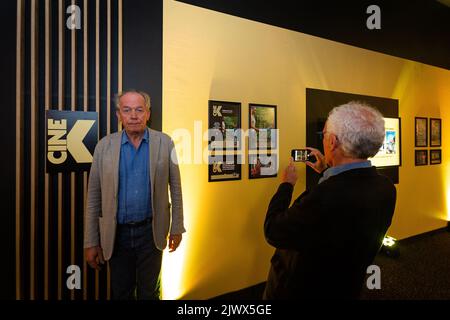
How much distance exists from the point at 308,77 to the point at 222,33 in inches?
44.6

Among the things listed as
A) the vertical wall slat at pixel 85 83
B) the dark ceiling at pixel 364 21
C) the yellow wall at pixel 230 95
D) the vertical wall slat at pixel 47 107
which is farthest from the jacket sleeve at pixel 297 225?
the dark ceiling at pixel 364 21

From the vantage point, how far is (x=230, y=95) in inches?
101

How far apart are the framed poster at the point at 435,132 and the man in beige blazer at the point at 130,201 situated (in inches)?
171

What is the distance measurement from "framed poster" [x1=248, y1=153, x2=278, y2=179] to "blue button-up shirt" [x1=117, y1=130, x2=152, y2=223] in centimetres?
119

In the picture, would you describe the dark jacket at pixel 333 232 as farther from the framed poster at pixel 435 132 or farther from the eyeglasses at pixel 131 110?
the framed poster at pixel 435 132

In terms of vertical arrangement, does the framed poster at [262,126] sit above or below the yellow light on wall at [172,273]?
above

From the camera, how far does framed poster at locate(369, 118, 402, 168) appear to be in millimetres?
3582

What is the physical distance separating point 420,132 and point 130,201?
14.2ft

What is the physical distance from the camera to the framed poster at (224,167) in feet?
8.18

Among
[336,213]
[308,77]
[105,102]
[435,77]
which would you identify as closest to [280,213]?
[336,213]

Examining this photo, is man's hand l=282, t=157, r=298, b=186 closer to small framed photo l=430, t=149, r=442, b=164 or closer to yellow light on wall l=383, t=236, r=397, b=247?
yellow light on wall l=383, t=236, r=397, b=247

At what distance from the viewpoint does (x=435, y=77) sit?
14.2 ft

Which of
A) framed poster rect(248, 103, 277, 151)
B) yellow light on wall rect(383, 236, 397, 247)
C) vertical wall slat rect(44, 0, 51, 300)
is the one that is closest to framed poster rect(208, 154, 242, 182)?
framed poster rect(248, 103, 277, 151)

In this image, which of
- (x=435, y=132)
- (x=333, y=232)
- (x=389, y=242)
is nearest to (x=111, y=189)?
(x=333, y=232)
